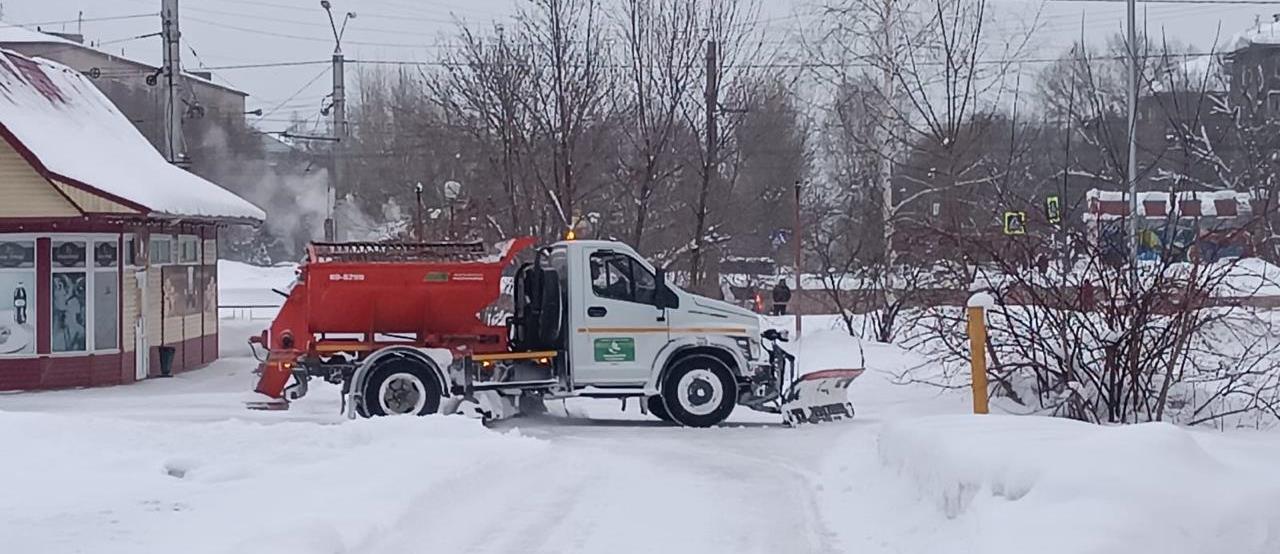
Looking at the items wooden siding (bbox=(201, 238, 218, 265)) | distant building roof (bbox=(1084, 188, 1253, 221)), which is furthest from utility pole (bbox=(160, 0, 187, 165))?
distant building roof (bbox=(1084, 188, 1253, 221))

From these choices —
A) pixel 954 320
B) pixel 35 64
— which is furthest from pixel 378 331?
pixel 35 64

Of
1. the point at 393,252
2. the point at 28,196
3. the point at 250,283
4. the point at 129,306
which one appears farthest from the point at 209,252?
the point at 250,283

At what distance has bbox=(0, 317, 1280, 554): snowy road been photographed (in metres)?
7.79

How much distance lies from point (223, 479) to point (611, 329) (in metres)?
8.48

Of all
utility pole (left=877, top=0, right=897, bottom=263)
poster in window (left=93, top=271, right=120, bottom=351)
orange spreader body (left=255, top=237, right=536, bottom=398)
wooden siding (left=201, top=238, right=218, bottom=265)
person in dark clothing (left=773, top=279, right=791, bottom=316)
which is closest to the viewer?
orange spreader body (left=255, top=237, right=536, bottom=398)

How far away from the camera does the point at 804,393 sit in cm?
1905

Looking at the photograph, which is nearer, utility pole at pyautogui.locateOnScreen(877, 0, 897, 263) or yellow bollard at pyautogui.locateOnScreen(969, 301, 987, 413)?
yellow bollard at pyautogui.locateOnScreen(969, 301, 987, 413)

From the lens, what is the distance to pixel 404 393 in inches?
742

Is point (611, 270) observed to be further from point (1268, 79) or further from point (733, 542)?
point (1268, 79)

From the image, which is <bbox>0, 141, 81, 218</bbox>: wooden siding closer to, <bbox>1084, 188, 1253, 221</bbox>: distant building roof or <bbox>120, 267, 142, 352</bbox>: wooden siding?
<bbox>120, 267, 142, 352</bbox>: wooden siding

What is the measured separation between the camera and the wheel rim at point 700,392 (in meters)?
19.0

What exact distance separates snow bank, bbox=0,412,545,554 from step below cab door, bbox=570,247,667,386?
393 cm

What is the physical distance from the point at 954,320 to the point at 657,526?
8966 millimetres

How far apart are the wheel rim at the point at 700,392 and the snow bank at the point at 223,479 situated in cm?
428
